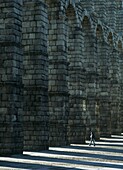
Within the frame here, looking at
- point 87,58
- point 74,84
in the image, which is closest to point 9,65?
point 74,84

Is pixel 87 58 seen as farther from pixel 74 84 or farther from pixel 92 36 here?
pixel 74 84

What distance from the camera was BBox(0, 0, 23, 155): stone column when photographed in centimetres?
2217

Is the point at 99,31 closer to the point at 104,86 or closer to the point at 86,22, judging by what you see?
the point at 86,22

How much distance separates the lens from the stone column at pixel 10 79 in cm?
2217

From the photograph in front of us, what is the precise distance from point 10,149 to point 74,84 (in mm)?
11416

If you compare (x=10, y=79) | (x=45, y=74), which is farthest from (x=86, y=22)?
(x=10, y=79)

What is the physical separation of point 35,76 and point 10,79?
3.21m

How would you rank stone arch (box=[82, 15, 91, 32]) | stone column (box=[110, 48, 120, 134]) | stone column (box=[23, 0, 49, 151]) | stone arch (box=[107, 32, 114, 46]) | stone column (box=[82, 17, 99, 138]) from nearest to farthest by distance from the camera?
stone column (box=[23, 0, 49, 151]), stone arch (box=[82, 15, 91, 32]), stone column (box=[82, 17, 99, 138]), stone arch (box=[107, 32, 114, 46]), stone column (box=[110, 48, 120, 134])

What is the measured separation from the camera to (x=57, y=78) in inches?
1130

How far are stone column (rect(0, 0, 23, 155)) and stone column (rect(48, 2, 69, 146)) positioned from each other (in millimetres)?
5767

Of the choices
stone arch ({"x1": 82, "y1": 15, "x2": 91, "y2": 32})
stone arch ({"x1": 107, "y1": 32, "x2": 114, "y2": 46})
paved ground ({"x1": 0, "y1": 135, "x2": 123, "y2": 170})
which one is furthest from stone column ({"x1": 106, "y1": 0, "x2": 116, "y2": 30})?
paved ground ({"x1": 0, "y1": 135, "x2": 123, "y2": 170})

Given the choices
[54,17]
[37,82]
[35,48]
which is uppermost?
[54,17]

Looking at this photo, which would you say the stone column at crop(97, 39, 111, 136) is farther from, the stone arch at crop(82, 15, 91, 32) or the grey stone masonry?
the grey stone masonry

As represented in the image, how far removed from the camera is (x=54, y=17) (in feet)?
95.3
